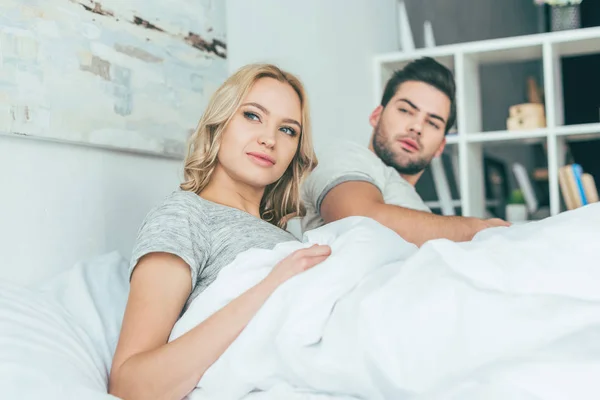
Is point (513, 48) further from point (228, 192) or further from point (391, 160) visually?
point (228, 192)

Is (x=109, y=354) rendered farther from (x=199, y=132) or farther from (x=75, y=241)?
(x=199, y=132)

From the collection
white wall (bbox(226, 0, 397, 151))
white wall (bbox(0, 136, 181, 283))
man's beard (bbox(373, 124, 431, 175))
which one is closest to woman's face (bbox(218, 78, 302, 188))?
white wall (bbox(0, 136, 181, 283))

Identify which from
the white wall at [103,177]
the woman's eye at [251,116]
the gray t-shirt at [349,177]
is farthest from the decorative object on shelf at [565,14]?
the woman's eye at [251,116]

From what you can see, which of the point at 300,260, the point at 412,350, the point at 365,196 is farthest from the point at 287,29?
the point at 412,350

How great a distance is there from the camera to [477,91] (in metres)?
3.18

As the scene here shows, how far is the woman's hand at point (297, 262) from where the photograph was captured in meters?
0.99

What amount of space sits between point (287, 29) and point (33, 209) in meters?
1.33

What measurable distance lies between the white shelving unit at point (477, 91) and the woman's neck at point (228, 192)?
1630mm

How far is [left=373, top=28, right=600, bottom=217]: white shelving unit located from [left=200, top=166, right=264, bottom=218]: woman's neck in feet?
5.35

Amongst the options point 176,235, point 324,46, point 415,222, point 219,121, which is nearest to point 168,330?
point 176,235

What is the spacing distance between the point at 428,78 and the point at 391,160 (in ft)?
0.95

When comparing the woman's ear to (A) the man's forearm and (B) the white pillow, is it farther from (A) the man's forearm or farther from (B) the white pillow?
(B) the white pillow

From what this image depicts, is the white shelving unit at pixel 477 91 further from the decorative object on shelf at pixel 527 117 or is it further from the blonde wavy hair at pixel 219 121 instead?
the blonde wavy hair at pixel 219 121

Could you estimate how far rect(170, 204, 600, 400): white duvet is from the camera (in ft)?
2.50
